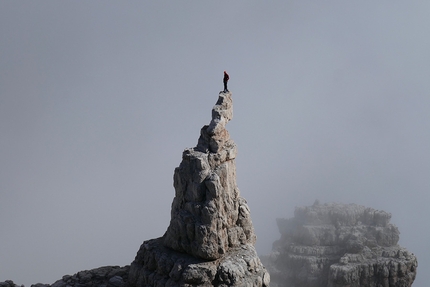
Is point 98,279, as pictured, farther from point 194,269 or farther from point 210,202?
point 210,202

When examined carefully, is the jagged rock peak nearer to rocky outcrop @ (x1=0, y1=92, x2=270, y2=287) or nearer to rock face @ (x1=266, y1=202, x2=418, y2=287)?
rocky outcrop @ (x1=0, y1=92, x2=270, y2=287)

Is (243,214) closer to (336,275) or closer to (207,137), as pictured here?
(207,137)

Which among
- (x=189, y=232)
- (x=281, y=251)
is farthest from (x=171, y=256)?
(x=281, y=251)

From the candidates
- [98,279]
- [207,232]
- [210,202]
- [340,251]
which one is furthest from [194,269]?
[340,251]

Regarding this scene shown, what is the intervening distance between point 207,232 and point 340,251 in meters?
74.0

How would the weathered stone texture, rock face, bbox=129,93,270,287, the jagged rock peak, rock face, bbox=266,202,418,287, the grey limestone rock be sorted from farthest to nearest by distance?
rock face, bbox=266,202,418,287 < the grey limestone rock < the jagged rock peak < rock face, bbox=129,93,270,287 < the weathered stone texture

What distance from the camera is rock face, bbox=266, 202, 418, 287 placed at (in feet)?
292

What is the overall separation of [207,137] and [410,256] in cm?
6702

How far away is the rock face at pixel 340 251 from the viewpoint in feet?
292

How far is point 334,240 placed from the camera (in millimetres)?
107062

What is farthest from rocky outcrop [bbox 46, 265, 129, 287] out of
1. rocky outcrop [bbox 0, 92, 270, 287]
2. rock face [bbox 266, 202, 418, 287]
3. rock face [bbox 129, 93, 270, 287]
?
rock face [bbox 266, 202, 418, 287]

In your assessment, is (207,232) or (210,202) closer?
(207,232)

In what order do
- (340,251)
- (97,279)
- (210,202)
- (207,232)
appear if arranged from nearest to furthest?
(207,232)
(210,202)
(97,279)
(340,251)

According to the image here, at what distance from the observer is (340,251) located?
103000 mm
